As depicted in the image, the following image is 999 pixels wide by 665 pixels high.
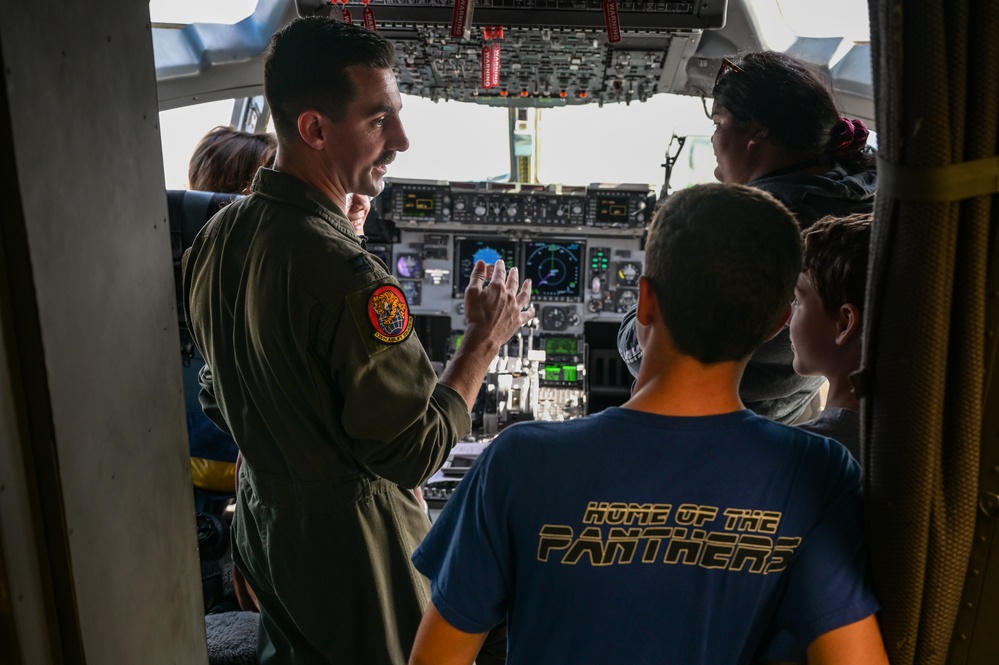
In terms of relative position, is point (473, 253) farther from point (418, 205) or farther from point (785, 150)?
point (785, 150)

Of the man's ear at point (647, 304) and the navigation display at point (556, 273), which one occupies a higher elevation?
the man's ear at point (647, 304)

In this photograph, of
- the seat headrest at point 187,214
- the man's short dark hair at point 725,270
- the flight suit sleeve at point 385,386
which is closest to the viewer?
the man's short dark hair at point 725,270

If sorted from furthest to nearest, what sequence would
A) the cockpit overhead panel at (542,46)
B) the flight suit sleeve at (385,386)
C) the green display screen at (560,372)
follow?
1. the green display screen at (560,372)
2. the cockpit overhead panel at (542,46)
3. the flight suit sleeve at (385,386)

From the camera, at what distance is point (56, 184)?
0.99 m

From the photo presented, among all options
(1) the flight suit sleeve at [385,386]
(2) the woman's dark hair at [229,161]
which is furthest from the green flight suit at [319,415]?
(2) the woman's dark hair at [229,161]

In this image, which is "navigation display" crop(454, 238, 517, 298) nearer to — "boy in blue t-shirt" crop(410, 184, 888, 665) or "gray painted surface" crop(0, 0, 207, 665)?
"gray painted surface" crop(0, 0, 207, 665)

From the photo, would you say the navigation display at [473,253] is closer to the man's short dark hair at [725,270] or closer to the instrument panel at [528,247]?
the instrument panel at [528,247]

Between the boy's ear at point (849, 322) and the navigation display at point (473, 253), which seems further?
the navigation display at point (473, 253)

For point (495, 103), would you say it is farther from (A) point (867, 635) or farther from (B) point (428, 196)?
(A) point (867, 635)

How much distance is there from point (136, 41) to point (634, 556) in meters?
1.04

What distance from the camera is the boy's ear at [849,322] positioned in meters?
1.19

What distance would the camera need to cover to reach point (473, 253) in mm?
4855

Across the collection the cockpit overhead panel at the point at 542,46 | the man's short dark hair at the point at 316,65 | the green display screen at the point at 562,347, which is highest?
→ the cockpit overhead panel at the point at 542,46

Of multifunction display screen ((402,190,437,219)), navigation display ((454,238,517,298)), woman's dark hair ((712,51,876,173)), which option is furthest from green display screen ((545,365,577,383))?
woman's dark hair ((712,51,876,173))
